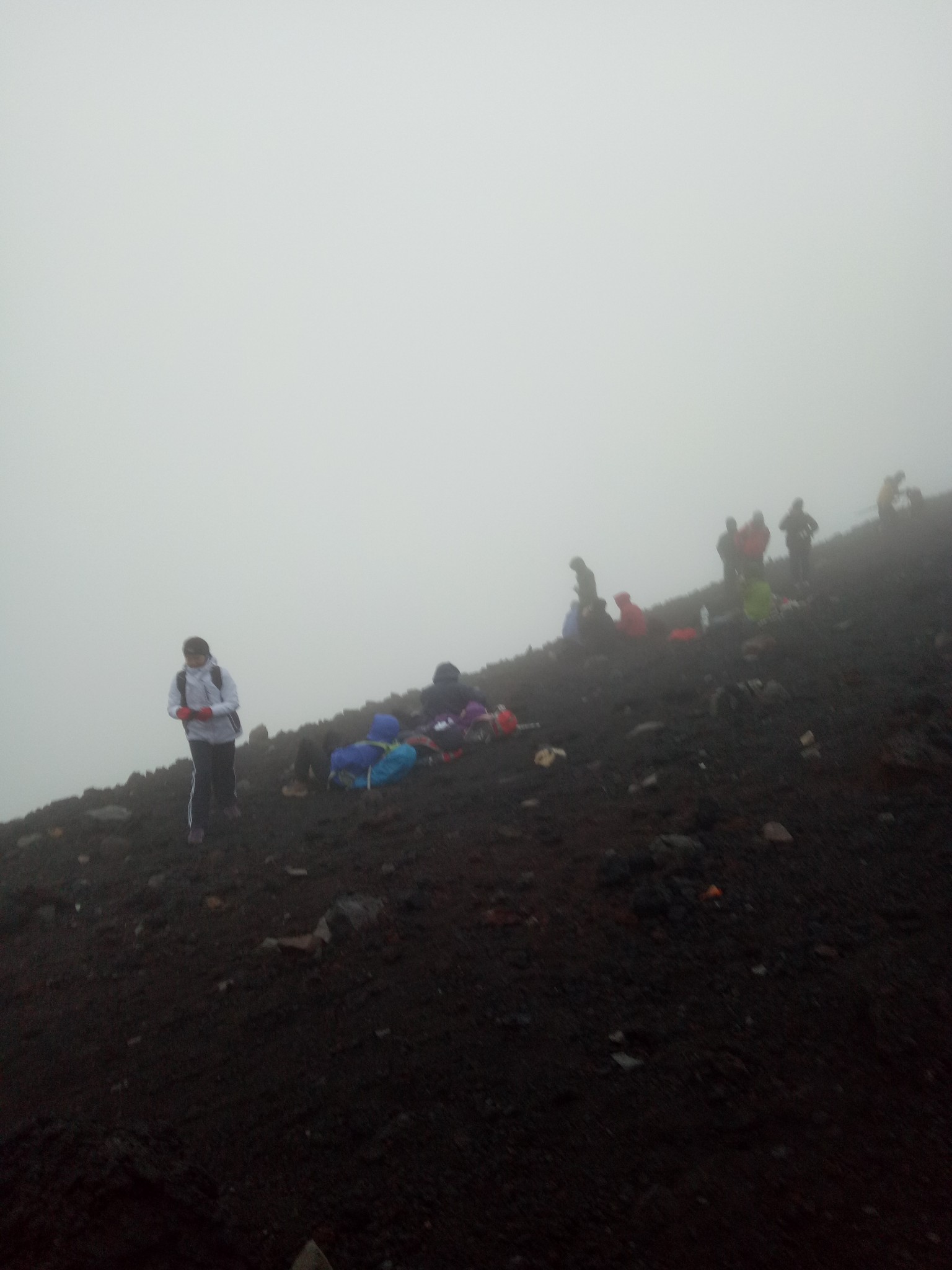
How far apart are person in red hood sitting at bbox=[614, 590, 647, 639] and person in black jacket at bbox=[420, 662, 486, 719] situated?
6.18 m

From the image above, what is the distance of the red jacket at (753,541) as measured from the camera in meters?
17.9

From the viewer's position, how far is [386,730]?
37.6 feet

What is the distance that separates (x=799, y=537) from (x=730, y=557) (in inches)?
65.0

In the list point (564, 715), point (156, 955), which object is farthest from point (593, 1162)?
point (564, 715)

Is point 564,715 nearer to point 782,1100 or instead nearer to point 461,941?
point 461,941

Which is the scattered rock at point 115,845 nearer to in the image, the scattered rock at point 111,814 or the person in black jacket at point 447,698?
the scattered rock at point 111,814

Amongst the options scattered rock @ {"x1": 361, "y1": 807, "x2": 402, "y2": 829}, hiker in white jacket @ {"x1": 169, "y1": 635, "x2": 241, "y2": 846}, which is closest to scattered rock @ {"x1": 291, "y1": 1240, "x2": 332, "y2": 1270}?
scattered rock @ {"x1": 361, "y1": 807, "x2": 402, "y2": 829}

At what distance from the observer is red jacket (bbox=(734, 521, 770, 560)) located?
17.9 metres

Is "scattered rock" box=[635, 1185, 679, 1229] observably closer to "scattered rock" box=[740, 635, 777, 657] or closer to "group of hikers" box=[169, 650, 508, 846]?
"group of hikers" box=[169, 650, 508, 846]

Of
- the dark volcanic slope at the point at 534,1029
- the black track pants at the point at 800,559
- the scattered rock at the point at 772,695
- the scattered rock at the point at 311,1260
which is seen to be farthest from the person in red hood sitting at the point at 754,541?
Answer: the scattered rock at the point at 311,1260

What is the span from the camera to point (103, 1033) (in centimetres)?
505

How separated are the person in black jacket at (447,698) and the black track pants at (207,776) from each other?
3.23m

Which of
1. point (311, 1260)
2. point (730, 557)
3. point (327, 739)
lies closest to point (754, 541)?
point (730, 557)

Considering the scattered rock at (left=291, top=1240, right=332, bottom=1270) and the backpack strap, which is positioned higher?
the backpack strap
